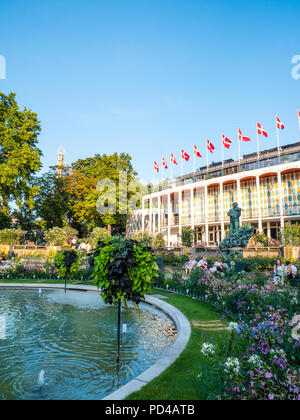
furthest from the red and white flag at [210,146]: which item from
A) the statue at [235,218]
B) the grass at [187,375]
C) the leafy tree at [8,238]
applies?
the grass at [187,375]

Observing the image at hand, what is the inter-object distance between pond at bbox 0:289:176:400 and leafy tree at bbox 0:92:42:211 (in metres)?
20.8

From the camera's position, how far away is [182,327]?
283 inches

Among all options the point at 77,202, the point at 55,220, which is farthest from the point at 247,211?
the point at 55,220

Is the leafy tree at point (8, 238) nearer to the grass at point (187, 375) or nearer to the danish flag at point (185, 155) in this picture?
the grass at point (187, 375)

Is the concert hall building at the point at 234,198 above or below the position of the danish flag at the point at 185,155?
below

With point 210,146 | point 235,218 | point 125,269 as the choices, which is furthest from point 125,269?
point 210,146

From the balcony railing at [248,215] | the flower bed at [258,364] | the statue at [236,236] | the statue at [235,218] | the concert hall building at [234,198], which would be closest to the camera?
the flower bed at [258,364]

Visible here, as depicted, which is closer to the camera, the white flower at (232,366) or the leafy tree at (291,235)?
the white flower at (232,366)

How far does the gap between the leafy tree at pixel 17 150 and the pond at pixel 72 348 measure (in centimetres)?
2079

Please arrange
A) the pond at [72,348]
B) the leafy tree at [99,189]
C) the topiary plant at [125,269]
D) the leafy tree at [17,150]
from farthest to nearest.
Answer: the leafy tree at [99,189] < the leafy tree at [17,150] < the topiary plant at [125,269] < the pond at [72,348]

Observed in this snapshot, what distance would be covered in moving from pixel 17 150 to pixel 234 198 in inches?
1188

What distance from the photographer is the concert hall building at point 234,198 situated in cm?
3503
